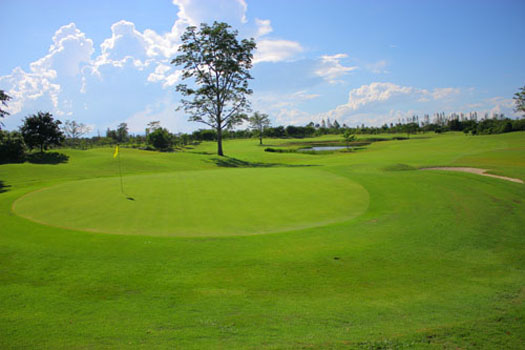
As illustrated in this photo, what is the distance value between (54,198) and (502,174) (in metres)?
26.2

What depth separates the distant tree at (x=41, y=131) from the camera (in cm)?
3797

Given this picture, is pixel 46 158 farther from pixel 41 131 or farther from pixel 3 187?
pixel 3 187

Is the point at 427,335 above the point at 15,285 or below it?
below

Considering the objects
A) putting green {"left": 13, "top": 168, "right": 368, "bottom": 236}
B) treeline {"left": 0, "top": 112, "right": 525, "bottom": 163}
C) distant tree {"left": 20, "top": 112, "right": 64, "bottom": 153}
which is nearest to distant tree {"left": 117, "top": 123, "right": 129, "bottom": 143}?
treeline {"left": 0, "top": 112, "right": 525, "bottom": 163}

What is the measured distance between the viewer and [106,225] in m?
11.5

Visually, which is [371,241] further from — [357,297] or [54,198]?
[54,198]

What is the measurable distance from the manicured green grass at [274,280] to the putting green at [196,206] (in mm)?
180

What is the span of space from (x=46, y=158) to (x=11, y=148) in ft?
11.3

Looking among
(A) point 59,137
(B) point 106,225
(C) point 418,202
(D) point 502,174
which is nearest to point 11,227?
(B) point 106,225

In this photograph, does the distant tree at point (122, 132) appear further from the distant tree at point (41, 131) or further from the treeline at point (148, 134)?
the distant tree at point (41, 131)

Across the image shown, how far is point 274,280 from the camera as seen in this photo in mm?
7336

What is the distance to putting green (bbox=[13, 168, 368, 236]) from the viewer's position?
A: 11.5 m

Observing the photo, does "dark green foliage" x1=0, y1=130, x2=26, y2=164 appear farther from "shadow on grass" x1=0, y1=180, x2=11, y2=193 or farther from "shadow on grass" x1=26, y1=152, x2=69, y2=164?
"shadow on grass" x1=0, y1=180, x2=11, y2=193

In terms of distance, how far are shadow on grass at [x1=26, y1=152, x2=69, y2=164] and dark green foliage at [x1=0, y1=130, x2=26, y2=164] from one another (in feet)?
3.59
